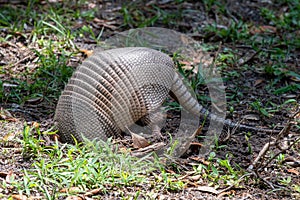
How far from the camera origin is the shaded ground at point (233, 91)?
427 cm

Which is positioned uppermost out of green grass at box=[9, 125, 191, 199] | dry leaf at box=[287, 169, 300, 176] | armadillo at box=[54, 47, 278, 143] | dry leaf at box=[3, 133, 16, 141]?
armadillo at box=[54, 47, 278, 143]

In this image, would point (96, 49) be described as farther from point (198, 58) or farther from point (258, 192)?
point (258, 192)

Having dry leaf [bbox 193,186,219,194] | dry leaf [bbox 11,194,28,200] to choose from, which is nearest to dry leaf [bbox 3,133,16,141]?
dry leaf [bbox 11,194,28,200]

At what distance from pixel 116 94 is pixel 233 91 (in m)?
1.54

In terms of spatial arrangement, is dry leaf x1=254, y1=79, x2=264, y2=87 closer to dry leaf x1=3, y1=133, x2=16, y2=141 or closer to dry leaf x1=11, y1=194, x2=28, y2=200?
dry leaf x1=3, y1=133, x2=16, y2=141

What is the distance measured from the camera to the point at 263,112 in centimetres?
517

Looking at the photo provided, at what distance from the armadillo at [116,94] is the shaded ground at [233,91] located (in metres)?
0.38

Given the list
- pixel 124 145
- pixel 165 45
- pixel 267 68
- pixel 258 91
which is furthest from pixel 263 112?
pixel 165 45

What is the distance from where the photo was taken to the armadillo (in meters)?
4.60

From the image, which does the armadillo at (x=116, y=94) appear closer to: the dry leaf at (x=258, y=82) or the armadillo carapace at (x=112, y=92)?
the armadillo carapace at (x=112, y=92)

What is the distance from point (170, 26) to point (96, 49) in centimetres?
117

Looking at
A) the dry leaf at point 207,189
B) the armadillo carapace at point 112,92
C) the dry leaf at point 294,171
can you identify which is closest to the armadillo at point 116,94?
the armadillo carapace at point 112,92

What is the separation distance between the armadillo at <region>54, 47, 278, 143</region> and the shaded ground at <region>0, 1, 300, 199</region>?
0.38m

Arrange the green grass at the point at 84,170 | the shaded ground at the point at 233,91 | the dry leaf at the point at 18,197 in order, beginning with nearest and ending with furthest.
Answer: the dry leaf at the point at 18,197, the green grass at the point at 84,170, the shaded ground at the point at 233,91
